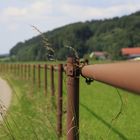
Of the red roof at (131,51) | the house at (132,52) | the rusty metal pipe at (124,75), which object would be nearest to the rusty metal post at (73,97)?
the rusty metal pipe at (124,75)

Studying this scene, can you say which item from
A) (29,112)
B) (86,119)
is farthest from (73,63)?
(29,112)

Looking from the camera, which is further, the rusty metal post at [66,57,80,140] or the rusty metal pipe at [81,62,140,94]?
the rusty metal post at [66,57,80,140]

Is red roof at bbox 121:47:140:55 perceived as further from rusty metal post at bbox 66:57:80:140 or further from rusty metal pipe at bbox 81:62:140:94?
rusty metal pipe at bbox 81:62:140:94

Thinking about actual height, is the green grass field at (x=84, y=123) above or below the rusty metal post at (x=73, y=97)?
below

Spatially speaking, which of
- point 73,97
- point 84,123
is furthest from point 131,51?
point 73,97

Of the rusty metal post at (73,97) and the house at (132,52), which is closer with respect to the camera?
the rusty metal post at (73,97)

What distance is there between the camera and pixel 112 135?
7.91 metres

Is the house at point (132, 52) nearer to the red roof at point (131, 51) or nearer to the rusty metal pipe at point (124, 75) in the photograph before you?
the red roof at point (131, 51)

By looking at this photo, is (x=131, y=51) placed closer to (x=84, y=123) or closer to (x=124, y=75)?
(x=84, y=123)

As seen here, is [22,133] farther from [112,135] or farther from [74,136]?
[74,136]

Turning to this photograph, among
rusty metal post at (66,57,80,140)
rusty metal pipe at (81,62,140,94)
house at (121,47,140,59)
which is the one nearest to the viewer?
rusty metal pipe at (81,62,140,94)

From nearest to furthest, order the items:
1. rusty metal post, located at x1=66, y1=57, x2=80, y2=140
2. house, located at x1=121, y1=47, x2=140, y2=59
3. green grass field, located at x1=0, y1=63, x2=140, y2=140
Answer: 1. rusty metal post, located at x1=66, y1=57, x2=80, y2=140
2. green grass field, located at x1=0, y1=63, x2=140, y2=140
3. house, located at x1=121, y1=47, x2=140, y2=59

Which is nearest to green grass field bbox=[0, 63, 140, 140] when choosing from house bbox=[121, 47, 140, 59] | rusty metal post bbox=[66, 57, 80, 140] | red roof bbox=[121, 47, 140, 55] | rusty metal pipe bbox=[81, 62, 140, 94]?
rusty metal post bbox=[66, 57, 80, 140]

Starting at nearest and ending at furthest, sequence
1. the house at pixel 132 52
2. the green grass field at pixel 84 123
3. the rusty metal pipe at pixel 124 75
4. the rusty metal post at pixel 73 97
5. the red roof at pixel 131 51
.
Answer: the rusty metal pipe at pixel 124 75, the rusty metal post at pixel 73 97, the green grass field at pixel 84 123, the red roof at pixel 131 51, the house at pixel 132 52
